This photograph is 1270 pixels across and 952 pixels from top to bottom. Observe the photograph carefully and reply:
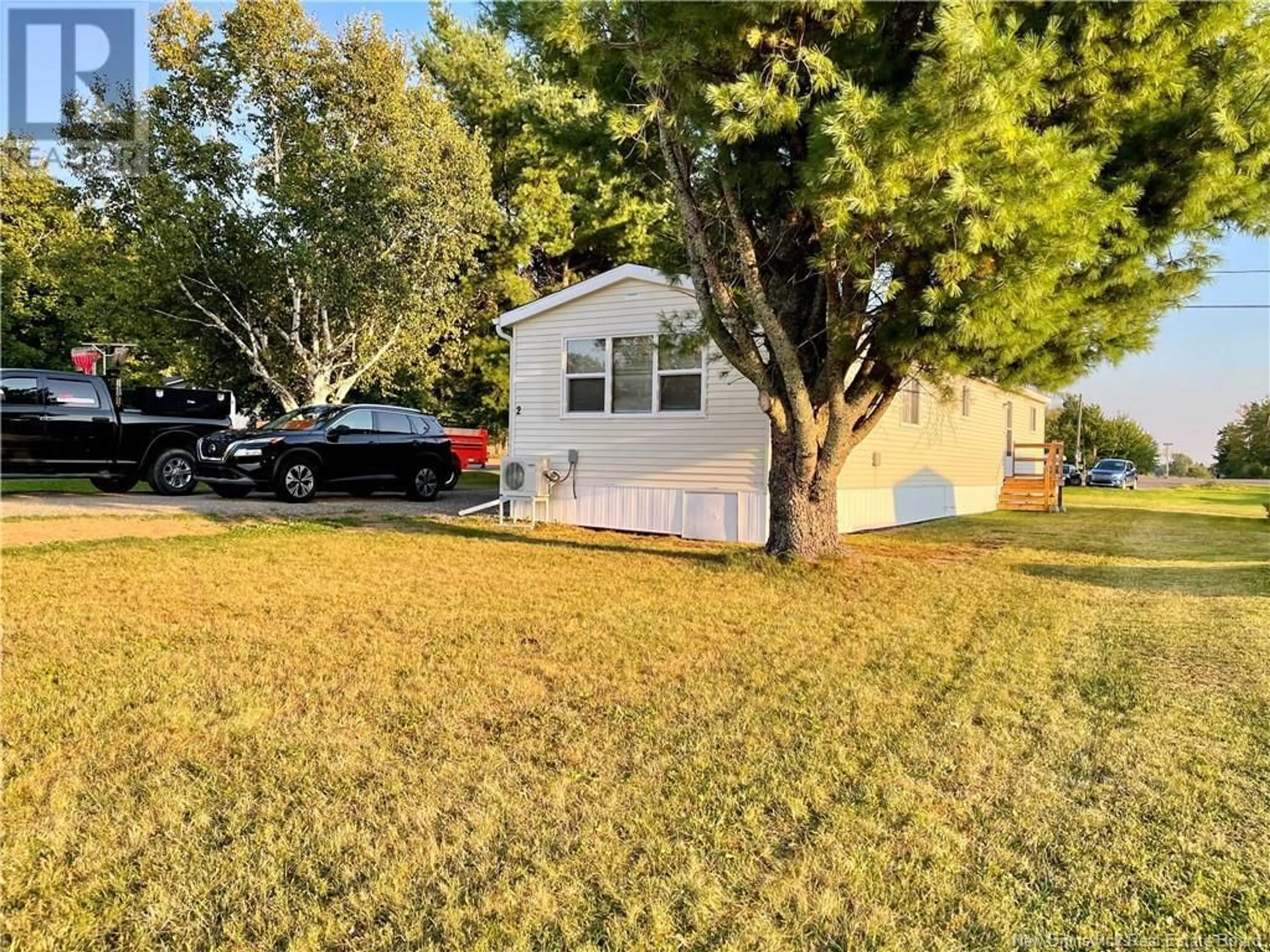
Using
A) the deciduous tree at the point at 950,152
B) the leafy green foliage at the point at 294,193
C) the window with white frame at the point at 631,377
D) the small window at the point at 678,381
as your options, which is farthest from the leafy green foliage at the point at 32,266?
the deciduous tree at the point at 950,152

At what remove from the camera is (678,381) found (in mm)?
10250

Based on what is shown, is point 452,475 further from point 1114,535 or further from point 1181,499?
point 1181,499

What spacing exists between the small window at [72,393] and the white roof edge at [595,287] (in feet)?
19.9

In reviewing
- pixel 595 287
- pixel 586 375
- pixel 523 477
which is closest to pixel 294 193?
pixel 595 287

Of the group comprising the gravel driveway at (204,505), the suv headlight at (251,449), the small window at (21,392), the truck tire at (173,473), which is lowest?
the gravel driveway at (204,505)

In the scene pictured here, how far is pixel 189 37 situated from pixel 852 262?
17.5 m

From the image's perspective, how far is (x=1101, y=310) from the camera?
645 centimetres

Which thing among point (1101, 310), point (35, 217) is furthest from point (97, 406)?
point (35, 217)

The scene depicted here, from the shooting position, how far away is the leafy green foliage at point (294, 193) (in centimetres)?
1636

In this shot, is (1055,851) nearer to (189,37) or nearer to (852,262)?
(852,262)

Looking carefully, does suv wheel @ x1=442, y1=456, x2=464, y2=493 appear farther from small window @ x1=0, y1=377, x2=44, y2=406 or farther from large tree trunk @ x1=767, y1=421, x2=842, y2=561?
large tree trunk @ x1=767, y1=421, x2=842, y2=561

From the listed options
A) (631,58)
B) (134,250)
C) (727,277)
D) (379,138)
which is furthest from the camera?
(379,138)

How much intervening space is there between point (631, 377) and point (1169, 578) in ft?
21.4

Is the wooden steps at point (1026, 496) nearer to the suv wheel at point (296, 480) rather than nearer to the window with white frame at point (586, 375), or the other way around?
the window with white frame at point (586, 375)
